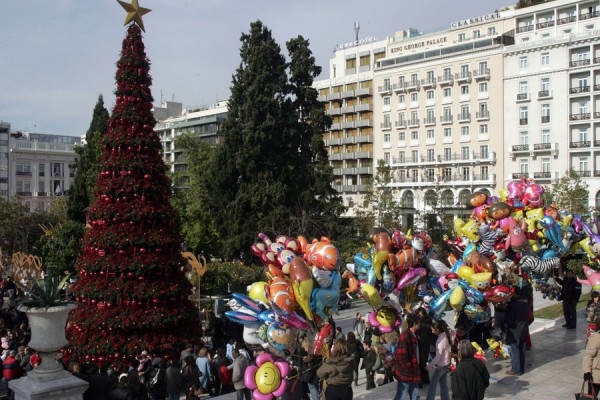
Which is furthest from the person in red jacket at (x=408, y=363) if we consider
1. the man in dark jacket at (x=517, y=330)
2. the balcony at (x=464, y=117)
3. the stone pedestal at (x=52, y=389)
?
the balcony at (x=464, y=117)

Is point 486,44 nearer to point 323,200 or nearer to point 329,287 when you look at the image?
point 323,200

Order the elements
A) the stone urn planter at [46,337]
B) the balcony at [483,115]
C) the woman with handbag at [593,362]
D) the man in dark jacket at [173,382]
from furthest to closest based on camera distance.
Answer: the balcony at [483,115], the man in dark jacket at [173,382], the woman with handbag at [593,362], the stone urn planter at [46,337]

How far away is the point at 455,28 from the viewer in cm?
6500

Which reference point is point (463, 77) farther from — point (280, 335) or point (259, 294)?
point (280, 335)

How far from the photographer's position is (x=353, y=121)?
68875mm

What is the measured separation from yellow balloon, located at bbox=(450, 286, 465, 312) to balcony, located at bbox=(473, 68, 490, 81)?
161 feet

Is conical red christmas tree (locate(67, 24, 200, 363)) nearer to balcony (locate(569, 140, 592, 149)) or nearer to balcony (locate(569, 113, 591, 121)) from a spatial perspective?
balcony (locate(569, 140, 592, 149))

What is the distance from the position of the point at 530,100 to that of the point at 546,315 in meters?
39.9

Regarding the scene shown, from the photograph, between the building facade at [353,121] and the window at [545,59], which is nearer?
the window at [545,59]

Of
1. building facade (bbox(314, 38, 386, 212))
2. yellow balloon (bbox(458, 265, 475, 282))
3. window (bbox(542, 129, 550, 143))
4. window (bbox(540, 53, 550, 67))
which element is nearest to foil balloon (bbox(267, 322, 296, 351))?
yellow balloon (bbox(458, 265, 475, 282))

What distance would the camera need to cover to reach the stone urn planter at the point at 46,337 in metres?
8.80

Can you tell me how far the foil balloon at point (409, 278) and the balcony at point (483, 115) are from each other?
1882 inches

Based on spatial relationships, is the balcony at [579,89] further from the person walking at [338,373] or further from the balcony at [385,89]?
the person walking at [338,373]

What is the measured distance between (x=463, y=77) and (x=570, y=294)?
149 ft
